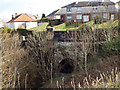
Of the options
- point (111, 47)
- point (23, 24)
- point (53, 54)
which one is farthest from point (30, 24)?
point (111, 47)

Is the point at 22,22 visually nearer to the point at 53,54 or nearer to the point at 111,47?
the point at 53,54

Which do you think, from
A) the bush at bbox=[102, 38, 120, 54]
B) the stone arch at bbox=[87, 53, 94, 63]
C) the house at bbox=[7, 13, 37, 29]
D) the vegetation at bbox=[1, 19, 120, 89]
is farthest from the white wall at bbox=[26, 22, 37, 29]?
the bush at bbox=[102, 38, 120, 54]

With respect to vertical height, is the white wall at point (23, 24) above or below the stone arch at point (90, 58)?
above

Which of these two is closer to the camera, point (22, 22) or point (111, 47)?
point (111, 47)

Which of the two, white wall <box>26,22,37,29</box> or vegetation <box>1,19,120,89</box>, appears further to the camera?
white wall <box>26,22,37,29</box>

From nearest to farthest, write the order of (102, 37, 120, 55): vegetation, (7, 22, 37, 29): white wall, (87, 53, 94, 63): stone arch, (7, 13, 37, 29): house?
(102, 37, 120, 55): vegetation < (87, 53, 94, 63): stone arch < (7, 22, 37, 29): white wall < (7, 13, 37, 29): house

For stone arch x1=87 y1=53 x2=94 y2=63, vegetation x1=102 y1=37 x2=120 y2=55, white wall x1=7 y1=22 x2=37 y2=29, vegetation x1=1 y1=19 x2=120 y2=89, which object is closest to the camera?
vegetation x1=102 y1=37 x2=120 y2=55

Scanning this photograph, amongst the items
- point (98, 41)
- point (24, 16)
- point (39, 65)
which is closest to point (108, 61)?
point (98, 41)

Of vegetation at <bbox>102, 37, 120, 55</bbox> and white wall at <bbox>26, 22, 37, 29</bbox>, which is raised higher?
white wall at <bbox>26, 22, 37, 29</bbox>

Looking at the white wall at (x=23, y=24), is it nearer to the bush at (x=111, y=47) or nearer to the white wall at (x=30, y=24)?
the white wall at (x=30, y=24)

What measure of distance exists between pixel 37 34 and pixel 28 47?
4.70ft

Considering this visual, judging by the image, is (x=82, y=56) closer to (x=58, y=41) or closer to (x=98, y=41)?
(x=98, y=41)

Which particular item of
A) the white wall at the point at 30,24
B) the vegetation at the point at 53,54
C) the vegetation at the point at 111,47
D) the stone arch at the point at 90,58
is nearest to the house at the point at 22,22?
the white wall at the point at 30,24

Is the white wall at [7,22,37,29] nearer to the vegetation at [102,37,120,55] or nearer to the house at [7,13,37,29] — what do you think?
the house at [7,13,37,29]
